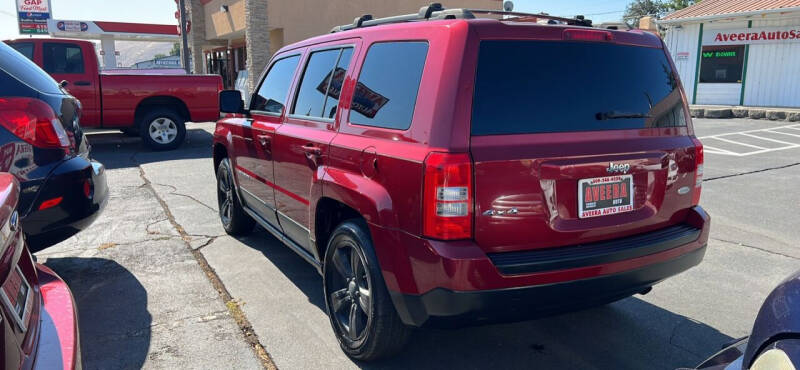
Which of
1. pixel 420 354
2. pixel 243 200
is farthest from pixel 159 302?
pixel 420 354

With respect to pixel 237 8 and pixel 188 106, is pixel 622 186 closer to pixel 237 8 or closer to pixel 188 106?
pixel 188 106

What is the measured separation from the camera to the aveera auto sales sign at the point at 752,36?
1845 centimetres

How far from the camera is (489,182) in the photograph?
8.43ft

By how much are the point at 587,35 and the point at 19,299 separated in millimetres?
2707

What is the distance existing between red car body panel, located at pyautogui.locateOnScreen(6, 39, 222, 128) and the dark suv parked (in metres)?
7.51

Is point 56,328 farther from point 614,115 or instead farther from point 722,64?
point 722,64

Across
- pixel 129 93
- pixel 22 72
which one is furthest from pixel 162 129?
pixel 22 72

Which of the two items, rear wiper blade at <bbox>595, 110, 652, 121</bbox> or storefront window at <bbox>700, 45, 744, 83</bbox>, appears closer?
rear wiper blade at <bbox>595, 110, 652, 121</bbox>

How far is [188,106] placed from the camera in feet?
39.0

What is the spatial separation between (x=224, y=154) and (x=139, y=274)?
1.55 m

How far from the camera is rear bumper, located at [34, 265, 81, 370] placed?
1.93 meters

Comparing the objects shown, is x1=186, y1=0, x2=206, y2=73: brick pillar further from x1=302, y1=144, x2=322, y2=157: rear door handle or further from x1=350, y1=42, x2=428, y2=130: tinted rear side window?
x1=350, y1=42, x2=428, y2=130: tinted rear side window

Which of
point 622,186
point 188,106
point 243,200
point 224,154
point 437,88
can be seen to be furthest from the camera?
point 188,106

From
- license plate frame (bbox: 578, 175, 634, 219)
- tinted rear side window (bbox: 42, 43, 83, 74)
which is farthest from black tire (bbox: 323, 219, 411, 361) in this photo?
tinted rear side window (bbox: 42, 43, 83, 74)
